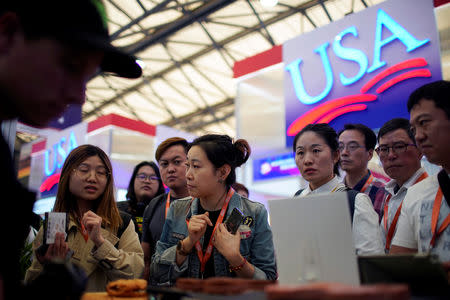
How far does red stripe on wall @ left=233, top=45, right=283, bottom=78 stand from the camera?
585 cm

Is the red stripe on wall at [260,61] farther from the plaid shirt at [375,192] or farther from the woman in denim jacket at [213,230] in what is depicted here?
the woman in denim jacket at [213,230]

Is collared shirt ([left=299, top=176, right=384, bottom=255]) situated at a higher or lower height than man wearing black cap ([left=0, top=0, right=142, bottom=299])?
lower

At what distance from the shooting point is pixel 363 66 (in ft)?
15.9

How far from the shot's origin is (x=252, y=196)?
23.7 feet

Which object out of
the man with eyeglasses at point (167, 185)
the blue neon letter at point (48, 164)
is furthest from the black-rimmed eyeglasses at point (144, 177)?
the blue neon letter at point (48, 164)

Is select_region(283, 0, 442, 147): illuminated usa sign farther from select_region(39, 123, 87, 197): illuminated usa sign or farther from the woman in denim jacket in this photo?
select_region(39, 123, 87, 197): illuminated usa sign

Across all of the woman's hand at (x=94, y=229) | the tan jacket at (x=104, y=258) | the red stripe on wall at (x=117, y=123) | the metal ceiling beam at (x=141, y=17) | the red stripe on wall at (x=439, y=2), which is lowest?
the tan jacket at (x=104, y=258)

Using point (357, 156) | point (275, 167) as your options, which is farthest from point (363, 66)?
point (357, 156)

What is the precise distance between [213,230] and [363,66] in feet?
12.2

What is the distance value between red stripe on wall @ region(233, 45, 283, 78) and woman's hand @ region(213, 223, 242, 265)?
4.43 m

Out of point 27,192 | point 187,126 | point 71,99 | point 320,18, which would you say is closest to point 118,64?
point 71,99

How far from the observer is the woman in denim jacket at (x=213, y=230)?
73.6 inches

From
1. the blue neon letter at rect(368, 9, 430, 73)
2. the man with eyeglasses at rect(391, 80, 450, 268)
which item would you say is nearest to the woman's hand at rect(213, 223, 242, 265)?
the man with eyeglasses at rect(391, 80, 450, 268)

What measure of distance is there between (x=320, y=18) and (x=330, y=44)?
16.6 ft
